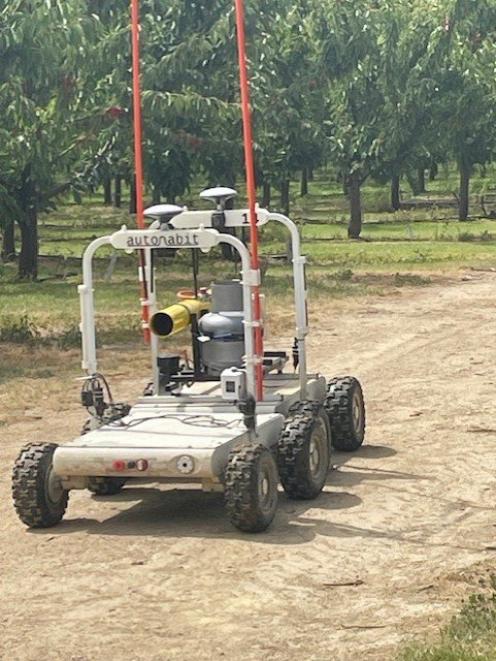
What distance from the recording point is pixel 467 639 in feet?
23.3

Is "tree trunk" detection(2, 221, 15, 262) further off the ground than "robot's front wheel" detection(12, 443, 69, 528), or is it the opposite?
"robot's front wheel" detection(12, 443, 69, 528)

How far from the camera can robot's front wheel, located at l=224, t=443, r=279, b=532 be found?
9.34 m

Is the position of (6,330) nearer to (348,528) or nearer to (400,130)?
(348,528)

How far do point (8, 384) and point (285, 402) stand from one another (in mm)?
6468

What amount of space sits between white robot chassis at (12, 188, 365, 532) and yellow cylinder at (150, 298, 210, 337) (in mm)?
90

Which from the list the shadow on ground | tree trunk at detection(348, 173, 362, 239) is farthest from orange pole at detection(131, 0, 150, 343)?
tree trunk at detection(348, 173, 362, 239)

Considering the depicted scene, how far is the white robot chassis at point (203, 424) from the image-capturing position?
Answer: 31.4 feet

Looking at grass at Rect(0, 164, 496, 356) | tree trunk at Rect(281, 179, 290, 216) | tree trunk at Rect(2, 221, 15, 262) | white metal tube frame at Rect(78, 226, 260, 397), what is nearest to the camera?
white metal tube frame at Rect(78, 226, 260, 397)

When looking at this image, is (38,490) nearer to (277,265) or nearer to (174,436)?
(174,436)

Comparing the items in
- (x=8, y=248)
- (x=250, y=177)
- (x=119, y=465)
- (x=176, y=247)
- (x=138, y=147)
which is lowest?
(x=8, y=248)

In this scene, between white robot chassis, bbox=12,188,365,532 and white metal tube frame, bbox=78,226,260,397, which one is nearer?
white robot chassis, bbox=12,188,365,532

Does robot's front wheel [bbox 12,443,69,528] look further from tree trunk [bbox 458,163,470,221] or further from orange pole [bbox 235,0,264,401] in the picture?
tree trunk [bbox 458,163,470,221]

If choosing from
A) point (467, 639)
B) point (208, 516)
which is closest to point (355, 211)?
point (208, 516)

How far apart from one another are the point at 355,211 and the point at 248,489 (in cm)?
3858
